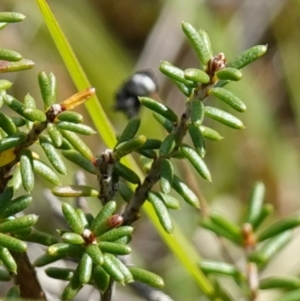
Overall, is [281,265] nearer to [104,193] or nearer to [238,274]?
[238,274]

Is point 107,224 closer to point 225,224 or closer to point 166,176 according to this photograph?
point 166,176

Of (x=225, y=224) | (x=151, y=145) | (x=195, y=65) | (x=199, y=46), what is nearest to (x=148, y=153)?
(x=151, y=145)

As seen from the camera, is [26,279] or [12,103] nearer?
[12,103]

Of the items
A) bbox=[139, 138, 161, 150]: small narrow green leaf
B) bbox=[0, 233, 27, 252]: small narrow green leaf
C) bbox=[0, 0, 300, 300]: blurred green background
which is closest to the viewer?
bbox=[0, 233, 27, 252]: small narrow green leaf

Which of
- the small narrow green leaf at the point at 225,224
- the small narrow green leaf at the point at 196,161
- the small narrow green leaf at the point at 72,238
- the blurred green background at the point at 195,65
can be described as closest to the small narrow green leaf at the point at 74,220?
the small narrow green leaf at the point at 72,238

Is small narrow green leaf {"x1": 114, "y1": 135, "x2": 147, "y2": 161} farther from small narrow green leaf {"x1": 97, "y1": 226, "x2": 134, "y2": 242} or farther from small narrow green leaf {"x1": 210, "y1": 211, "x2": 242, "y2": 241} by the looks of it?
small narrow green leaf {"x1": 210, "y1": 211, "x2": 242, "y2": 241}

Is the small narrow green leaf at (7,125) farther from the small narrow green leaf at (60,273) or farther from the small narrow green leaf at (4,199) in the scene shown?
the small narrow green leaf at (60,273)

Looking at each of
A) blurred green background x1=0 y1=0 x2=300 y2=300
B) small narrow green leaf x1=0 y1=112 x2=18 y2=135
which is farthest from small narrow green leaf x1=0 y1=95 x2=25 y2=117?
blurred green background x1=0 y1=0 x2=300 y2=300

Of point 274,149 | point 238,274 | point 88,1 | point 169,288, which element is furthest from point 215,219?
point 88,1
